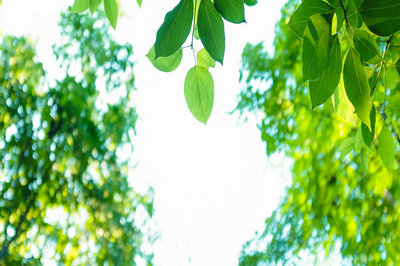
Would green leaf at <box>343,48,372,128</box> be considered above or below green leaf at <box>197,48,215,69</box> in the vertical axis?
below

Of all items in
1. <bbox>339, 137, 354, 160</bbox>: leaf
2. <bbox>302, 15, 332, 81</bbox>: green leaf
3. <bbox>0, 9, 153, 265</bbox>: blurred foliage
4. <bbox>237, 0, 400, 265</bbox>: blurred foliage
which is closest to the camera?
<bbox>302, 15, 332, 81</bbox>: green leaf

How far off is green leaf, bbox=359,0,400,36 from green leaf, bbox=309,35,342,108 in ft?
0.06

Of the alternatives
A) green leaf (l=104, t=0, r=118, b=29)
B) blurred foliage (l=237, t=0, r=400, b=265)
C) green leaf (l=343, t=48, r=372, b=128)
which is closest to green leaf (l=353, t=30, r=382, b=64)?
green leaf (l=343, t=48, r=372, b=128)

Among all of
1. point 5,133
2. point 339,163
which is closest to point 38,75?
point 5,133

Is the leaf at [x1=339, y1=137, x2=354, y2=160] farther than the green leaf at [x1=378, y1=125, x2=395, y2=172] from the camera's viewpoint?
Yes

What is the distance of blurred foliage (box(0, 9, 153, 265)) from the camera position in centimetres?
215

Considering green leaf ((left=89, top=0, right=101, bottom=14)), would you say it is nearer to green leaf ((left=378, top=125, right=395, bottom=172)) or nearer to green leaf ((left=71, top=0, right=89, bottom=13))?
green leaf ((left=71, top=0, right=89, bottom=13))

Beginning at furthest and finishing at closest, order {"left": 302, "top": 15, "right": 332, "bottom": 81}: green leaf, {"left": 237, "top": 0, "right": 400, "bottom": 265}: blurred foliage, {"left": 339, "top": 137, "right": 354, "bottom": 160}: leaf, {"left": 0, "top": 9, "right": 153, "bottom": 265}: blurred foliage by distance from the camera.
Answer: {"left": 0, "top": 9, "right": 153, "bottom": 265}: blurred foliage, {"left": 237, "top": 0, "right": 400, "bottom": 265}: blurred foliage, {"left": 339, "top": 137, "right": 354, "bottom": 160}: leaf, {"left": 302, "top": 15, "right": 332, "bottom": 81}: green leaf

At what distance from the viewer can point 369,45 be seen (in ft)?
0.68

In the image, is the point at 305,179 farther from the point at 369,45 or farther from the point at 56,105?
the point at 369,45

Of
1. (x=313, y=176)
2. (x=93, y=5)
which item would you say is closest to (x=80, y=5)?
(x=93, y=5)

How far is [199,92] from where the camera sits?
0.73 feet

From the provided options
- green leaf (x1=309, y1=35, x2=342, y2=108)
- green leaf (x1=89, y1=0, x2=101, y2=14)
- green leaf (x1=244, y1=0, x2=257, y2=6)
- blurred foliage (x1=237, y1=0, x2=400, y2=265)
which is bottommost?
green leaf (x1=309, y1=35, x2=342, y2=108)

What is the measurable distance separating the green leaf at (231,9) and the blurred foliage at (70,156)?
215cm
